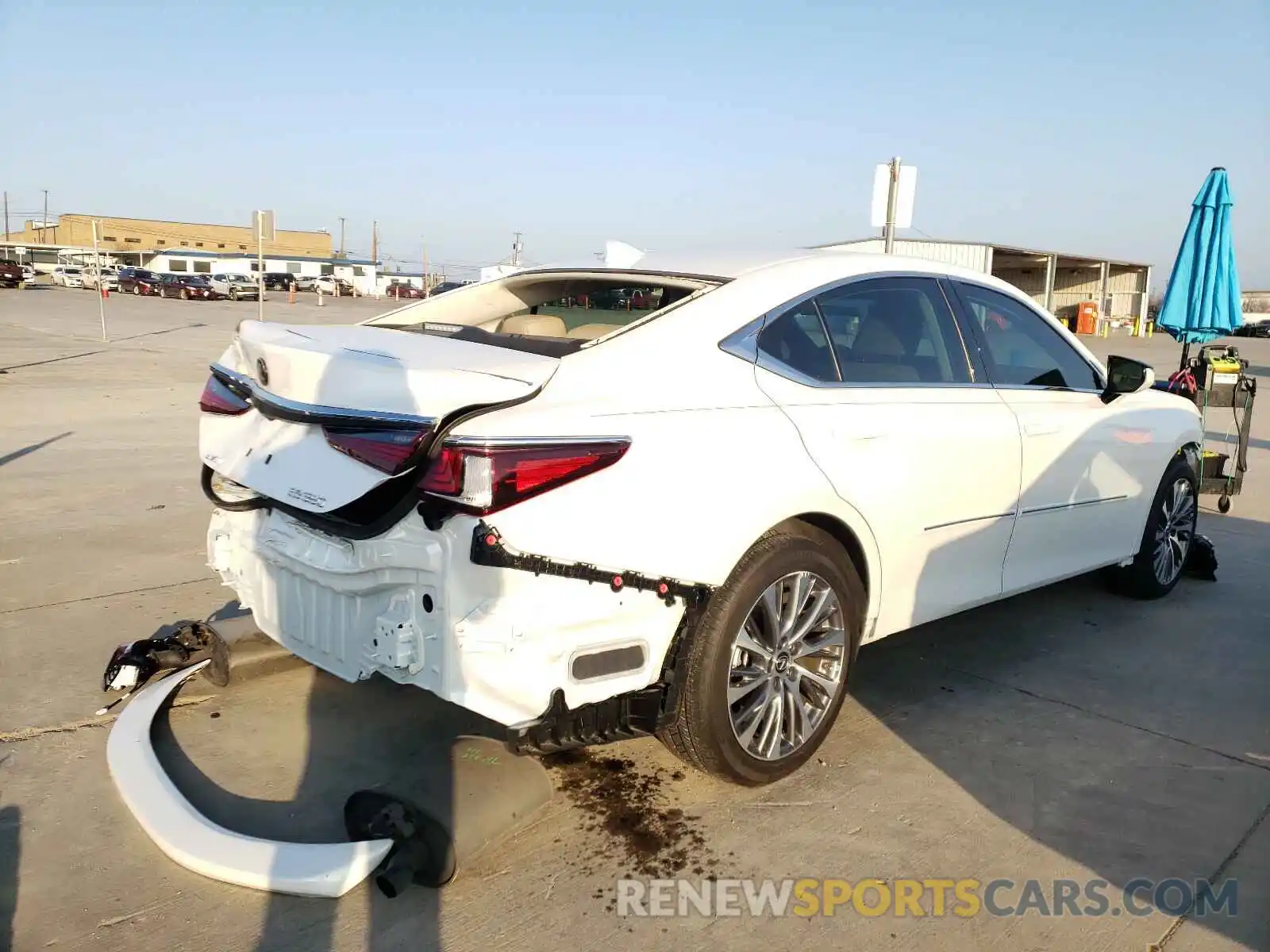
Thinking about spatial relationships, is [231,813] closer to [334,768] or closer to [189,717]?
[334,768]

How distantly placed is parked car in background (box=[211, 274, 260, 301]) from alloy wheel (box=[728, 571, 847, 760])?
2055 inches

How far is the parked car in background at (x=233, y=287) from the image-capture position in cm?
5047

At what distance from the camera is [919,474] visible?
350cm

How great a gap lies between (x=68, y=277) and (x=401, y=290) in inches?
811

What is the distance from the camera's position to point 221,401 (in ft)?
11.1

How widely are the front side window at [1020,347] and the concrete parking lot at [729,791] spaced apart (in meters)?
1.26

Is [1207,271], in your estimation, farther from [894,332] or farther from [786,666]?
[786,666]

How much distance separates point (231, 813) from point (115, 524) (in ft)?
12.9

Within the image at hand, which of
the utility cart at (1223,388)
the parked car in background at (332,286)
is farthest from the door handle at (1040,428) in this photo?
the parked car in background at (332,286)

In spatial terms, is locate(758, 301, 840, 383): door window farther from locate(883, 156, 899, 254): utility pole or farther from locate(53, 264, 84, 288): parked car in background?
locate(53, 264, 84, 288): parked car in background

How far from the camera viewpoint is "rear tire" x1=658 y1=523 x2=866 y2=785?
2898mm

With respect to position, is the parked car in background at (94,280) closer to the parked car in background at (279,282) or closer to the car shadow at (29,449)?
the parked car in background at (279,282)

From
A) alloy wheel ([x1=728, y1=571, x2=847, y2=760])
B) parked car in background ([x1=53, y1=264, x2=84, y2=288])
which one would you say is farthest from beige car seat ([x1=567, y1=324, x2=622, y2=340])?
parked car in background ([x1=53, y1=264, x2=84, y2=288])

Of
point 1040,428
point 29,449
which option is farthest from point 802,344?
point 29,449
